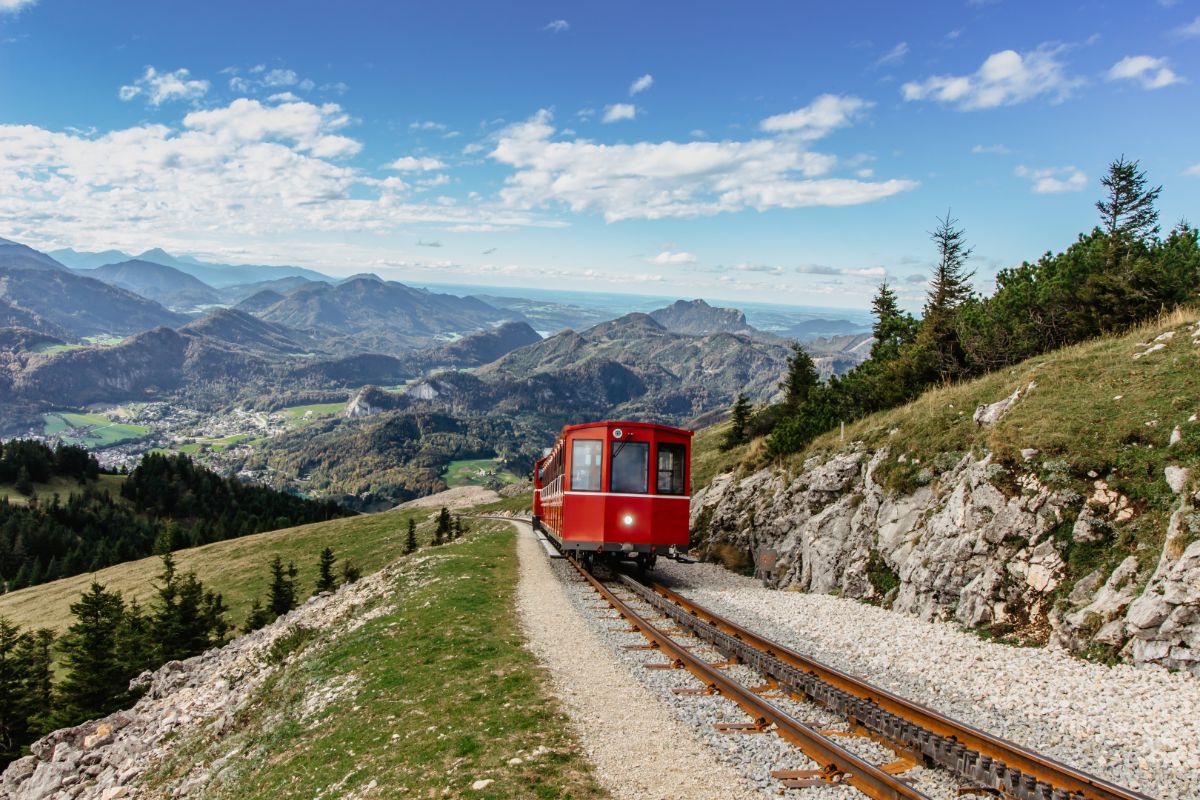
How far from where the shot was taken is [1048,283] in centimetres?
3559

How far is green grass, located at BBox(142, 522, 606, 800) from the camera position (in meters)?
8.87

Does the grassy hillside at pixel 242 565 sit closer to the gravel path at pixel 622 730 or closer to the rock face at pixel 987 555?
the rock face at pixel 987 555

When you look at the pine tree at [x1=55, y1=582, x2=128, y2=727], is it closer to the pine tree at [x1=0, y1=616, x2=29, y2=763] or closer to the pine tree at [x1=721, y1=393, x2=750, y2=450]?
the pine tree at [x1=0, y1=616, x2=29, y2=763]

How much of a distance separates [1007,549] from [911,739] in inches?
362

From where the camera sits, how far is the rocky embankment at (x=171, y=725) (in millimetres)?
15523

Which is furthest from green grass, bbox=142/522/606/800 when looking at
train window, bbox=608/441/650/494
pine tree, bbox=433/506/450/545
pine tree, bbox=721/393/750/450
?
pine tree, bbox=721/393/750/450

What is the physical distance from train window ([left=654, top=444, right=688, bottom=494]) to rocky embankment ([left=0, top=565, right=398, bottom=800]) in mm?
10388

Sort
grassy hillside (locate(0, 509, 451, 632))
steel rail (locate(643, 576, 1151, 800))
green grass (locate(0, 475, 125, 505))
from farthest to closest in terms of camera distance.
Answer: green grass (locate(0, 475, 125, 505))
grassy hillside (locate(0, 509, 451, 632))
steel rail (locate(643, 576, 1151, 800))

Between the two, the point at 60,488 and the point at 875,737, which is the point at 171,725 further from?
the point at 60,488

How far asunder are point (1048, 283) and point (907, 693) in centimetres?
3219

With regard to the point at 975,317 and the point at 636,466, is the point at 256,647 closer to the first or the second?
the point at 636,466

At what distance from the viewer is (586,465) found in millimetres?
23750

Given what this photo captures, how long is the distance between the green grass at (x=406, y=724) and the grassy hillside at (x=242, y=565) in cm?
Answer: 4838

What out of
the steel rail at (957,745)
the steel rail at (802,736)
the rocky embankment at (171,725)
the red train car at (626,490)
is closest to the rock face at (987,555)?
the steel rail at (957,745)
